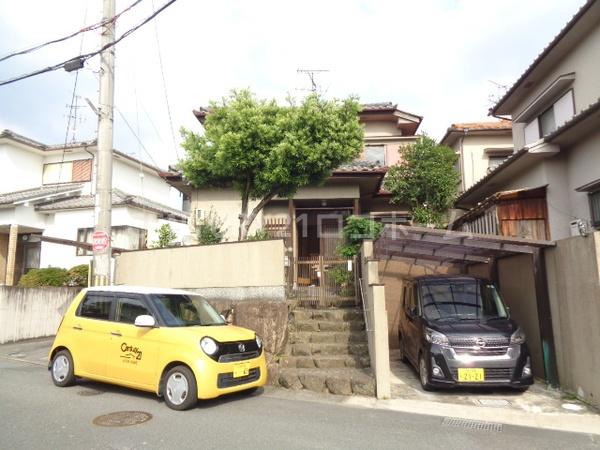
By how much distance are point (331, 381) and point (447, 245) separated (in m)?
3.52

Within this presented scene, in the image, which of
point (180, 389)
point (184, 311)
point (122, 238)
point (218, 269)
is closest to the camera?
point (180, 389)

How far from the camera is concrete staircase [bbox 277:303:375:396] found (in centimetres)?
723

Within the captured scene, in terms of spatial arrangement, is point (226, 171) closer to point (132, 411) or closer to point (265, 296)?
point (265, 296)

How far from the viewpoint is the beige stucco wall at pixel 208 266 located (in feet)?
32.8

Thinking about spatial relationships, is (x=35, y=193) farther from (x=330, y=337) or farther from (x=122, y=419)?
(x=122, y=419)

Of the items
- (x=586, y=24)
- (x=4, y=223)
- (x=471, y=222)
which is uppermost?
(x=586, y=24)

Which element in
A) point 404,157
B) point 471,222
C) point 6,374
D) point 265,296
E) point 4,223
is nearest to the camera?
point 6,374

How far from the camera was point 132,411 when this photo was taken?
19.3 ft

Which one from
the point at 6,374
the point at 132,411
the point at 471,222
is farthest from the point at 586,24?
the point at 6,374

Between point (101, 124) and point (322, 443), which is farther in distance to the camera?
point (101, 124)

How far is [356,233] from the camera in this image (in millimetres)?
11047

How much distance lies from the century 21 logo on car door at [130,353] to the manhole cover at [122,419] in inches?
33.2

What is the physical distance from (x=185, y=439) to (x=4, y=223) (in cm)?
1737

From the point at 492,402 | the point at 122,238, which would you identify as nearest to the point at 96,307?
the point at 492,402
